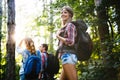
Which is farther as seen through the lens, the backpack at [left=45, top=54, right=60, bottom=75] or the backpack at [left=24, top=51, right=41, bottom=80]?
the backpack at [left=45, top=54, right=60, bottom=75]

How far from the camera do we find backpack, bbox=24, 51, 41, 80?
209 inches

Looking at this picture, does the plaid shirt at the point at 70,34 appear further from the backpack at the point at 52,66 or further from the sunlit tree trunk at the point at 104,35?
the sunlit tree trunk at the point at 104,35

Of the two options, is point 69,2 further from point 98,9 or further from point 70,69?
point 70,69

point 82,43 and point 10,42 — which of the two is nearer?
point 82,43

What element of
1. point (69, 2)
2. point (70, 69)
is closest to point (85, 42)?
point (70, 69)

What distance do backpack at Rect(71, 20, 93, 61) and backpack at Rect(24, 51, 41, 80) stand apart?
0.89 meters

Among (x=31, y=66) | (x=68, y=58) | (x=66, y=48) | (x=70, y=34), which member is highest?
(x=70, y=34)

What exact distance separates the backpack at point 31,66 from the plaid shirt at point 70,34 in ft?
2.28

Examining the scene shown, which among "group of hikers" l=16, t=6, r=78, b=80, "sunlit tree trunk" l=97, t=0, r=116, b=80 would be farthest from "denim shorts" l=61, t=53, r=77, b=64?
"sunlit tree trunk" l=97, t=0, r=116, b=80

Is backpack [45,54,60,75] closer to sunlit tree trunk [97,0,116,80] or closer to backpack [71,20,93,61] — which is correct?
sunlit tree trunk [97,0,116,80]

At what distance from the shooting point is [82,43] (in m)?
4.81

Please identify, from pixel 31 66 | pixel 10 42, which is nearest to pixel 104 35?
pixel 10 42

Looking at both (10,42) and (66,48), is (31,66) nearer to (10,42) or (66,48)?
(66,48)

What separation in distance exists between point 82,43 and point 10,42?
6856 mm
